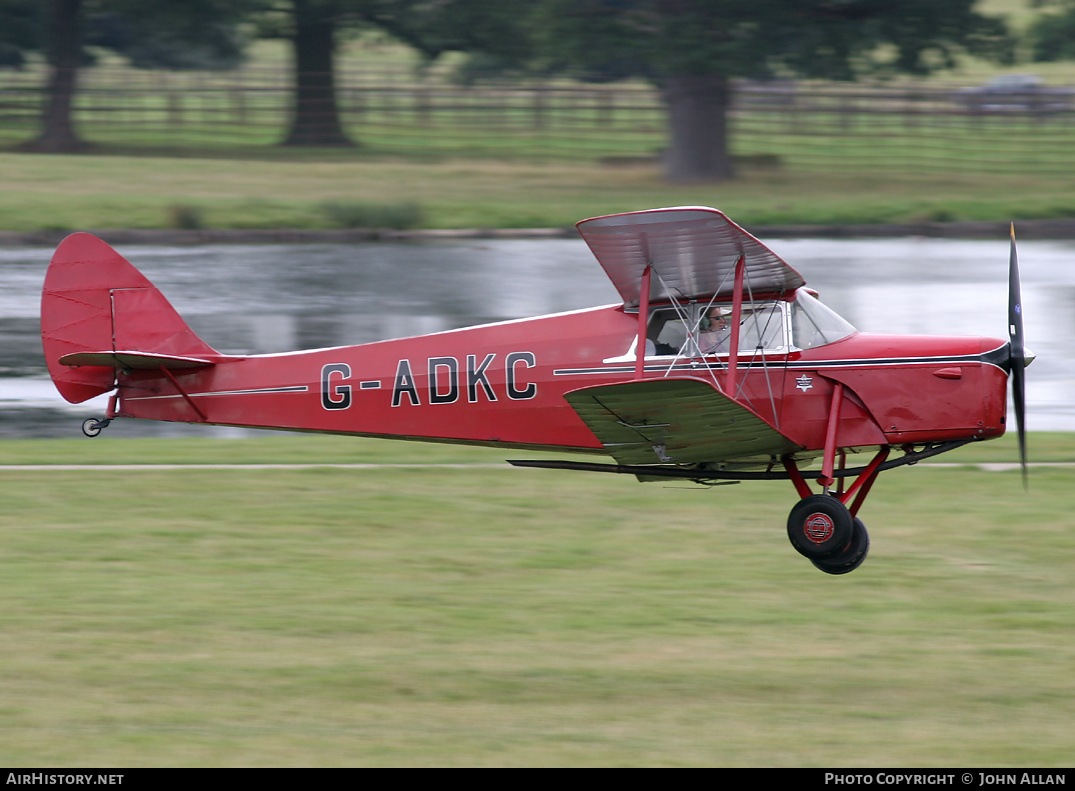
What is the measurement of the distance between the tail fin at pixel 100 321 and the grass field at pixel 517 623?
180 centimetres

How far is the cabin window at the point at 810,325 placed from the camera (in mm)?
9953

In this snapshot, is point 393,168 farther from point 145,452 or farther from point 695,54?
point 145,452

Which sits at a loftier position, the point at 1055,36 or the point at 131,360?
the point at 1055,36

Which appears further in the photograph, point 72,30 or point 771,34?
point 72,30

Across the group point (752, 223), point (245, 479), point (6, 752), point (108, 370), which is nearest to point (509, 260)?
point (752, 223)

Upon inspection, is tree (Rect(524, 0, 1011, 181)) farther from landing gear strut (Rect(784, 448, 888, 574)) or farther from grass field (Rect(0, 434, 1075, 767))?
landing gear strut (Rect(784, 448, 888, 574))

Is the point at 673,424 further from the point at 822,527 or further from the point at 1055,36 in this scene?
the point at 1055,36

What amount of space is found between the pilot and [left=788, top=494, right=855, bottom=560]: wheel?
55.8 inches

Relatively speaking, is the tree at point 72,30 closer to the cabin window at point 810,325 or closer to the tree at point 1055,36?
the tree at point 1055,36

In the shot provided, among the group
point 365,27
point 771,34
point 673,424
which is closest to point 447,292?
point 771,34

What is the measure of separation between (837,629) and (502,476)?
5.56 metres

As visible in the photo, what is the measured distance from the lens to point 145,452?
1581 cm

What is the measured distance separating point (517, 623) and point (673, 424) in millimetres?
2101

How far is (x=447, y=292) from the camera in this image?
2466cm
